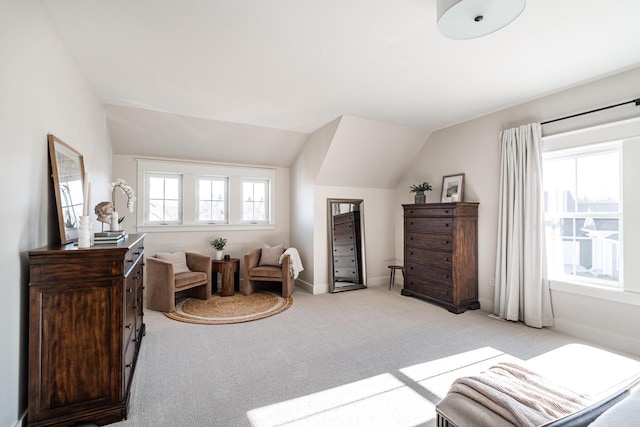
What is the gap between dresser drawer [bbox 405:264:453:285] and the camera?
13.4 ft

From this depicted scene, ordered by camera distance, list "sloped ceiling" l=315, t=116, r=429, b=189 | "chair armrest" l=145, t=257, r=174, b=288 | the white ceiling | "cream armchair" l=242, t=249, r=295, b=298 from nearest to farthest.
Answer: the white ceiling → "chair armrest" l=145, t=257, r=174, b=288 → "sloped ceiling" l=315, t=116, r=429, b=189 → "cream armchair" l=242, t=249, r=295, b=298

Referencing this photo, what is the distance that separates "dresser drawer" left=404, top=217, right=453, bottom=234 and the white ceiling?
1511mm

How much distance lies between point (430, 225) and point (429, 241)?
9.3 inches

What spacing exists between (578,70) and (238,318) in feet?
14.6

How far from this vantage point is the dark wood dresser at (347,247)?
5.14 m

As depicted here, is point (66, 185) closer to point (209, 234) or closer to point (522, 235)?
point (209, 234)

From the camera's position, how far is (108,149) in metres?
4.20

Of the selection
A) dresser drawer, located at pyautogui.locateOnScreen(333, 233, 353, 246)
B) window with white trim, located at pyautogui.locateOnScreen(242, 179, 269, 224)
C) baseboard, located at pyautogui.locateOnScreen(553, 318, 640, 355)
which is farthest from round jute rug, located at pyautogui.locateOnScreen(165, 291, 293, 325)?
baseboard, located at pyautogui.locateOnScreen(553, 318, 640, 355)

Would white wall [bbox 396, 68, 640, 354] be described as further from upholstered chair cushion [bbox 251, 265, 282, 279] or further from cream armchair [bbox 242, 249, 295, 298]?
upholstered chair cushion [bbox 251, 265, 282, 279]

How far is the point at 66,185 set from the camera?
2.21 m

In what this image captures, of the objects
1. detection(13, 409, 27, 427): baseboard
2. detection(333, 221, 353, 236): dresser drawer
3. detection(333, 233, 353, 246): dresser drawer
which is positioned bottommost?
detection(13, 409, 27, 427): baseboard

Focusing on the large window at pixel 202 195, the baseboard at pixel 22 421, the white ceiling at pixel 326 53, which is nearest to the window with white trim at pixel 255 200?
the large window at pixel 202 195

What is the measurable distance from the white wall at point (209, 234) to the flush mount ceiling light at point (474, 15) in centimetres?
422

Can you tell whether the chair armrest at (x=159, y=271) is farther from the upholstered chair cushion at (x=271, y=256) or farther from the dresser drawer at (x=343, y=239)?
the dresser drawer at (x=343, y=239)
